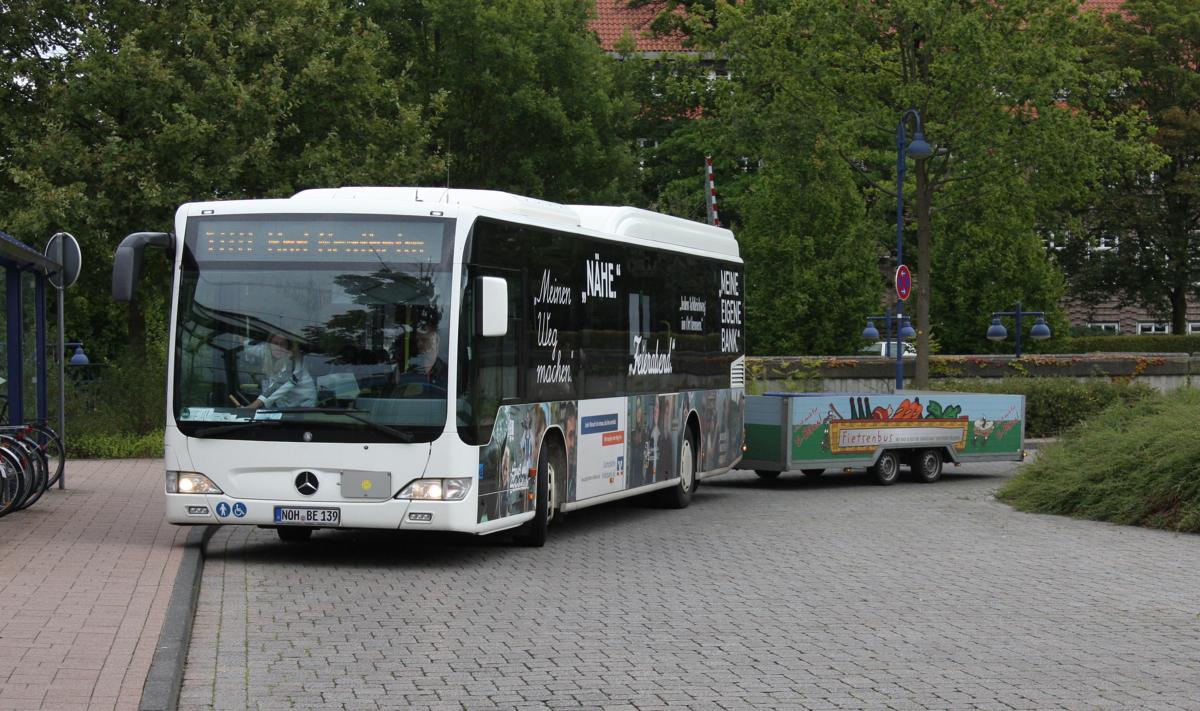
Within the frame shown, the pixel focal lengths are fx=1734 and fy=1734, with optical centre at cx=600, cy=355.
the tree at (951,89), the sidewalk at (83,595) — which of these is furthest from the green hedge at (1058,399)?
the sidewalk at (83,595)

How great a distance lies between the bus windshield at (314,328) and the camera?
12.8 meters

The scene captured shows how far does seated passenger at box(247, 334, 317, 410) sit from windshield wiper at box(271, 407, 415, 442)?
0.13 ft

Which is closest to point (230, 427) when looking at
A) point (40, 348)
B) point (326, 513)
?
point (326, 513)

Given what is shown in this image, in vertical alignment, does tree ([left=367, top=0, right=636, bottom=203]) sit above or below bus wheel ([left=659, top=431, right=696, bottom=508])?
above

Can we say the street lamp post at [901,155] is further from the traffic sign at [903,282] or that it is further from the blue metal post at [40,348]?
the blue metal post at [40,348]

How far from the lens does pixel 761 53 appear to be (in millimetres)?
32750

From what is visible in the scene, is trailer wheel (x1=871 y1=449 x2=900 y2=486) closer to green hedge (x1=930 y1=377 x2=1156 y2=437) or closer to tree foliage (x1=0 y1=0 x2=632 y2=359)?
green hedge (x1=930 y1=377 x2=1156 y2=437)

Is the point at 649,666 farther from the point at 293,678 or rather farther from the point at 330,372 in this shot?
the point at 330,372

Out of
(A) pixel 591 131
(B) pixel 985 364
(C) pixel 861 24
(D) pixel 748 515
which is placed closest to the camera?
(D) pixel 748 515

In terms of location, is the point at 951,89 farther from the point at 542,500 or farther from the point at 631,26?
the point at 631,26

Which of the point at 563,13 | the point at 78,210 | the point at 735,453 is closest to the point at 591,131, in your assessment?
the point at 563,13

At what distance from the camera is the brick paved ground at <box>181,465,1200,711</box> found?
8.02 metres

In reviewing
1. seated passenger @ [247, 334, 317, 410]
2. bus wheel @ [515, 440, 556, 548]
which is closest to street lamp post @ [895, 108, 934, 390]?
bus wheel @ [515, 440, 556, 548]

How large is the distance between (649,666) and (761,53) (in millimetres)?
25305
